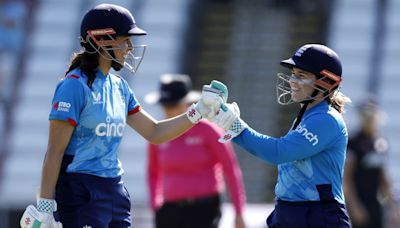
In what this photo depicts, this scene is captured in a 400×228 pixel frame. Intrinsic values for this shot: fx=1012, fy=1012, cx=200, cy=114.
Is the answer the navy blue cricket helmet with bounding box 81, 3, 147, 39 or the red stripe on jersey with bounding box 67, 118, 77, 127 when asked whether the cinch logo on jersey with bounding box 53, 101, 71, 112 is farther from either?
the navy blue cricket helmet with bounding box 81, 3, 147, 39

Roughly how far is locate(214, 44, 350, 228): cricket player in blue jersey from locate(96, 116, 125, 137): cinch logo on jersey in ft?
1.56

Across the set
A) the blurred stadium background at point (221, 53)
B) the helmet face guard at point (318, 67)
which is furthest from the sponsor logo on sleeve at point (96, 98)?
the blurred stadium background at point (221, 53)

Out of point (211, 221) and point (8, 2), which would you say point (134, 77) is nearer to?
point (8, 2)

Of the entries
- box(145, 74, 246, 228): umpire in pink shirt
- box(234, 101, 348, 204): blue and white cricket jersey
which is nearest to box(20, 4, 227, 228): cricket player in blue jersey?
box(234, 101, 348, 204): blue and white cricket jersey

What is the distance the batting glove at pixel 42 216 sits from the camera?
4.64 metres

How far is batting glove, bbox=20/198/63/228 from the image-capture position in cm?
464

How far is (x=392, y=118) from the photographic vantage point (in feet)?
42.4

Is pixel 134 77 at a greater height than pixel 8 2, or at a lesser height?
lesser

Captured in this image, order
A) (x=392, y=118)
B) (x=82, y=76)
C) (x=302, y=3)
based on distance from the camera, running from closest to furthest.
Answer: (x=82, y=76)
(x=392, y=118)
(x=302, y=3)

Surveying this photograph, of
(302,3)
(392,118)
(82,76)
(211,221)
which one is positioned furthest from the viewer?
(302,3)

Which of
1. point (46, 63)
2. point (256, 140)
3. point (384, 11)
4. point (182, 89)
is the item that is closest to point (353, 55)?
point (384, 11)

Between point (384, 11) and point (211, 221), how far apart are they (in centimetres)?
742

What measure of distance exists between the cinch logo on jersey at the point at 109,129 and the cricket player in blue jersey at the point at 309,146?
0.48 meters

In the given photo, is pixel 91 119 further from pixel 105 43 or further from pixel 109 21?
pixel 109 21
